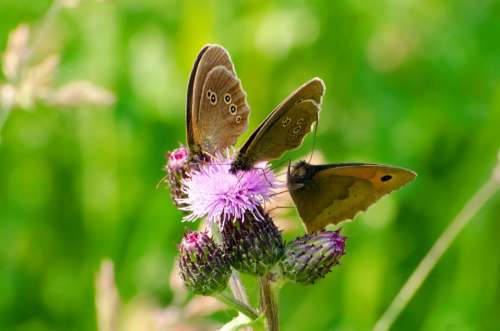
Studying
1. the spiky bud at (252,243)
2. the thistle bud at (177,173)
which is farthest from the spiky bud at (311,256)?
the thistle bud at (177,173)

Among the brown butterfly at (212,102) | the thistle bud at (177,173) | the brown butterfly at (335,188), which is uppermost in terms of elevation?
the brown butterfly at (212,102)

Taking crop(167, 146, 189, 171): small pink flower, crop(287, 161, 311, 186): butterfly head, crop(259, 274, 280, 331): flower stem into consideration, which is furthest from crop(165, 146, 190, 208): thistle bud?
crop(259, 274, 280, 331): flower stem

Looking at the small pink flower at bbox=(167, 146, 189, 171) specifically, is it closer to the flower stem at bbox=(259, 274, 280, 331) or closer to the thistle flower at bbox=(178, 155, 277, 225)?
the thistle flower at bbox=(178, 155, 277, 225)

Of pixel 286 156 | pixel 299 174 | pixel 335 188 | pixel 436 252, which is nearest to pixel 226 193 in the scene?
pixel 299 174

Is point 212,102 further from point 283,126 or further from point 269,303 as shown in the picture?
point 269,303

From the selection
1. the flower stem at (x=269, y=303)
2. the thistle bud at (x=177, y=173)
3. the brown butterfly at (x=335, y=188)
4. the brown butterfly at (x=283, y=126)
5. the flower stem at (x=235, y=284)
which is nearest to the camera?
the flower stem at (x=269, y=303)

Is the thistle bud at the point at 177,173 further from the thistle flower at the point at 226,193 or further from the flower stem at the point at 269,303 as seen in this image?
the flower stem at the point at 269,303
